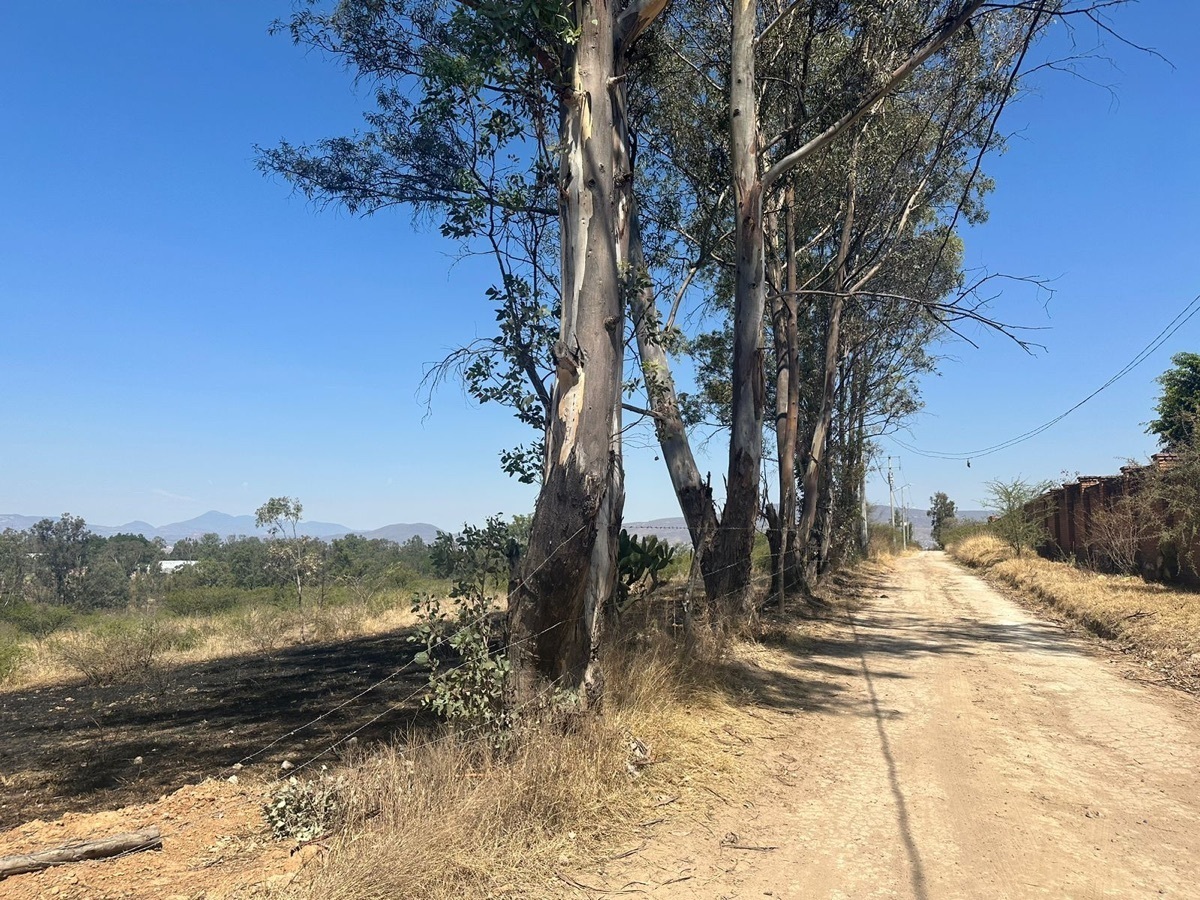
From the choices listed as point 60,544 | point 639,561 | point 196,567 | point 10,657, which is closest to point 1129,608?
point 639,561

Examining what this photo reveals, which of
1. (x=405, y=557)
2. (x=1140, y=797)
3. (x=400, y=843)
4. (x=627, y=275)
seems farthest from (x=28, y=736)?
(x=405, y=557)

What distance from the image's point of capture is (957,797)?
5.21m

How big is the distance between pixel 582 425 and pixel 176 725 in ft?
15.6

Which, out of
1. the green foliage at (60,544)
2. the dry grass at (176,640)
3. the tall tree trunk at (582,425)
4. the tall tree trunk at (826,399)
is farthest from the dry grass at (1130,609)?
the green foliage at (60,544)

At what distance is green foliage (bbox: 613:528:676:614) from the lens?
1048 centimetres

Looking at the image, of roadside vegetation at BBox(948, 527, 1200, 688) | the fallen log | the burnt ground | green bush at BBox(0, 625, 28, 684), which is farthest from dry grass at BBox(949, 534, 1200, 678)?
green bush at BBox(0, 625, 28, 684)

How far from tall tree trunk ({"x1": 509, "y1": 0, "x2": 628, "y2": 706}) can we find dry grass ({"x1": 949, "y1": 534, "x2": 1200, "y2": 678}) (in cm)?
720

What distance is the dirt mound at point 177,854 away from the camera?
3.63 meters

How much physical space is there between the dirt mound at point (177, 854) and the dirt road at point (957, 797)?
1.64 m

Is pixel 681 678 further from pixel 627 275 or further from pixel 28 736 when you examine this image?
pixel 28 736

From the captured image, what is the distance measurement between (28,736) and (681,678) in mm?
5814

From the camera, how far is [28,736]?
733cm

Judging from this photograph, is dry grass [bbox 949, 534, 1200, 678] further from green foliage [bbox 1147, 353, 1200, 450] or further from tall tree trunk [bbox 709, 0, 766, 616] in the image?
green foliage [bbox 1147, 353, 1200, 450]

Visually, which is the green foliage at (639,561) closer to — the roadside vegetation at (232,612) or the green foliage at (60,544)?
the roadside vegetation at (232,612)
